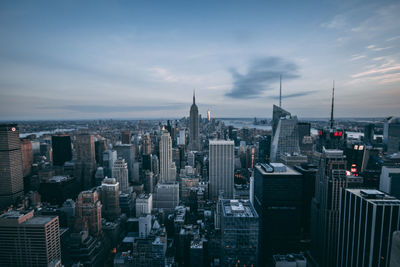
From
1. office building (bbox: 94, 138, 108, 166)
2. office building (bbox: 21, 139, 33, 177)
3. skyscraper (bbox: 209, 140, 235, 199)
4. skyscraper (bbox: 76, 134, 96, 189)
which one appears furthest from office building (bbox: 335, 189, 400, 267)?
office building (bbox: 21, 139, 33, 177)

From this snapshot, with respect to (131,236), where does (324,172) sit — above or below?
above

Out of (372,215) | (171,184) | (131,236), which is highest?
(372,215)

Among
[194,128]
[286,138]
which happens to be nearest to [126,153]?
[194,128]

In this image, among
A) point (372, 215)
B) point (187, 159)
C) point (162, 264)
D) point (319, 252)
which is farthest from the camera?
point (187, 159)

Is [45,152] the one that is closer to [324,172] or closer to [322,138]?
[324,172]

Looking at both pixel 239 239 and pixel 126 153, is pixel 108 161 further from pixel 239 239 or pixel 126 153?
pixel 239 239

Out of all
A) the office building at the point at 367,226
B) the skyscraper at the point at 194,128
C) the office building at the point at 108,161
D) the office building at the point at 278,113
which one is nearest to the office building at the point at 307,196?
the office building at the point at 367,226

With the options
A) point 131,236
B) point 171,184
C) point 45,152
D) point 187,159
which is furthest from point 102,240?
point 45,152

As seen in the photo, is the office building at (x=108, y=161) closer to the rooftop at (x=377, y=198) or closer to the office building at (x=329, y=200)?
the office building at (x=329, y=200)
